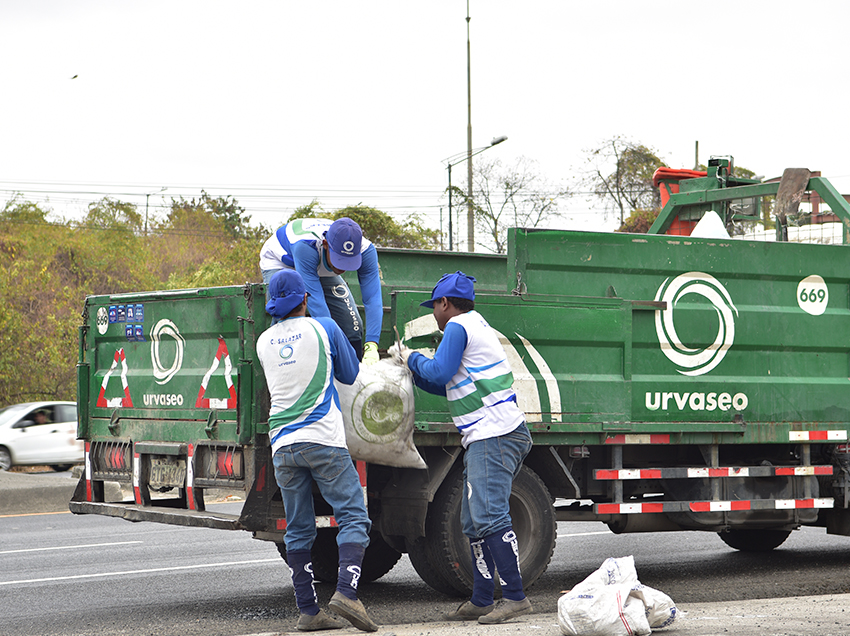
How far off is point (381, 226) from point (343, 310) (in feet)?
80.5

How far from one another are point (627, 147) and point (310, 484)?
3819 centimetres

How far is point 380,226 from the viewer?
1220 inches

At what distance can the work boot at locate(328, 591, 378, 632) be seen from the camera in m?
5.57

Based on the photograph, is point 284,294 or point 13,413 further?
point 13,413

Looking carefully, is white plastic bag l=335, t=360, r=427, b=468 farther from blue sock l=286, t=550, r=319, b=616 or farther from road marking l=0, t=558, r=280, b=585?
road marking l=0, t=558, r=280, b=585

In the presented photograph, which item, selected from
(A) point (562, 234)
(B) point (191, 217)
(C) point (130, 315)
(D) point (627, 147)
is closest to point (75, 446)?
(C) point (130, 315)

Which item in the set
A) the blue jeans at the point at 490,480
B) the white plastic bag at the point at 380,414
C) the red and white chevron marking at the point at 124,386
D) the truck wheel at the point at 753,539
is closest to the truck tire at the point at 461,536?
the white plastic bag at the point at 380,414

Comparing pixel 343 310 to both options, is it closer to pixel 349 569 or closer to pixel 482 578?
pixel 349 569

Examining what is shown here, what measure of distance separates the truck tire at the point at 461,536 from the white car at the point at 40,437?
15.6 meters

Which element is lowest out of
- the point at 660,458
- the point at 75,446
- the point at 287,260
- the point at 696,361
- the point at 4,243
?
the point at 75,446

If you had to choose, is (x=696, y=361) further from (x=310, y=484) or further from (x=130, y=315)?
(x=130, y=315)

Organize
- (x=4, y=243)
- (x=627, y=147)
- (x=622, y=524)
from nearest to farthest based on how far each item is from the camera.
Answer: (x=622, y=524) → (x=4, y=243) → (x=627, y=147)

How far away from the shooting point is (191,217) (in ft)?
190

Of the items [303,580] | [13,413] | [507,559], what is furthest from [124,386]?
[13,413]
